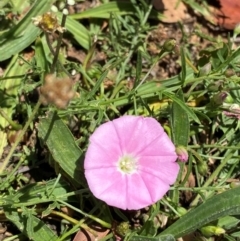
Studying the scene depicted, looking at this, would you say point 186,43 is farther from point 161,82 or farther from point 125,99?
point 125,99

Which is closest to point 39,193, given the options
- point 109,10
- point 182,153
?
point 182,153

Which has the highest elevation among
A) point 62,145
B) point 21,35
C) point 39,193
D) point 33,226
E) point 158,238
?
point 21,35

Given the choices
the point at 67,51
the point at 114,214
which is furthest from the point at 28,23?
the point at 114,214

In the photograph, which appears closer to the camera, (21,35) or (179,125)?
(179,125)

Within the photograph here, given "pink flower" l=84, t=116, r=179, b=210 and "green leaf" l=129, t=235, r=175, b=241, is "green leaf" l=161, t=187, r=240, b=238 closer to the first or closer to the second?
"green leaf" l=129, t=235, r=175, b=241

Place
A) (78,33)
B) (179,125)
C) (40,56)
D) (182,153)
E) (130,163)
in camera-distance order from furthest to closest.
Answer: (78,33) < (40,56) < (179,125) < (130,163) < (182,153)

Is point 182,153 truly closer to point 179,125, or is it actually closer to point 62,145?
point 179,125

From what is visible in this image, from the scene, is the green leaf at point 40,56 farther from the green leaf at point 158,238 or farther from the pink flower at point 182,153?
the green leaf at point 158,238
